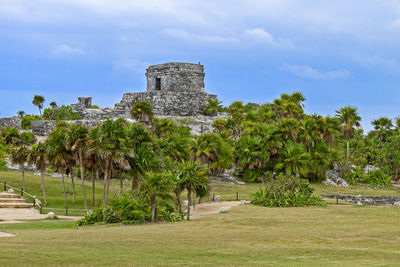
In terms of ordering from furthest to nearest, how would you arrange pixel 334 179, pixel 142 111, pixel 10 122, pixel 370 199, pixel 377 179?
pixel 10 122 → pixel 377 179 → pixel 334 179 → pixel 142 111 → pixel 370 199

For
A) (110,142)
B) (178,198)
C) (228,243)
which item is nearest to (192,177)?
(178,198)

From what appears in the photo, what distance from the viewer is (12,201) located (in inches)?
1146

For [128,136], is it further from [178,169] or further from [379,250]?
[379,250]

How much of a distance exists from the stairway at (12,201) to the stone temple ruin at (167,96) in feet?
65.9

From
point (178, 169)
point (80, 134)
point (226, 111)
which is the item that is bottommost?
point (178, 169)

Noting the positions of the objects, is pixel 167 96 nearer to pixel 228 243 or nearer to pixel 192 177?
pixel 192 177

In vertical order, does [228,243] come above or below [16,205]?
above

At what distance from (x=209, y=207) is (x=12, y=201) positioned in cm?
1139

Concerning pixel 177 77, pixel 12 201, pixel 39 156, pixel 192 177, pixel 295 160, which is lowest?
pixel 12 201

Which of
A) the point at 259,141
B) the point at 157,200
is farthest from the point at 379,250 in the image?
the point at 259,141

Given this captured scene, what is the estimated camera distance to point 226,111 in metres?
61.9

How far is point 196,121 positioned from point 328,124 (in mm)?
12952

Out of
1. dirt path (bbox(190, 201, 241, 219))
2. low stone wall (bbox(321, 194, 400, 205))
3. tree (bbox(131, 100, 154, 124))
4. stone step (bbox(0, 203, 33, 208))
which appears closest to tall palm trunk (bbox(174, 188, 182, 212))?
dirt path (bbox(190, 201, 241, 219))

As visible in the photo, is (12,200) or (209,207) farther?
(12,200)
